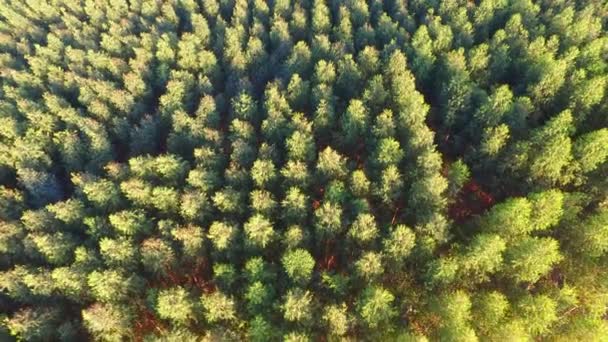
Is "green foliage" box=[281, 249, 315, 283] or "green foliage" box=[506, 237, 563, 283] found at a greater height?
"green foliage" box=[281, 249, 315, 283]

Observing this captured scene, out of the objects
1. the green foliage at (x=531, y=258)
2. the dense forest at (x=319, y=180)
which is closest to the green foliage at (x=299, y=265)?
the dense forest at (x=319, y=180)

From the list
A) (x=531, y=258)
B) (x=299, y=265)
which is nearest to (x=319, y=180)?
(x=299, y=265)

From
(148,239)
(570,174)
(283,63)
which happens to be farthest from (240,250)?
(570,174)

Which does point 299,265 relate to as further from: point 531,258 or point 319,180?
point 531,258

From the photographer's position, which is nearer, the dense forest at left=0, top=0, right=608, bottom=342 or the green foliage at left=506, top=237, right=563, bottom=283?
the green foliage at left=506, top=237, right=563, bottom=283

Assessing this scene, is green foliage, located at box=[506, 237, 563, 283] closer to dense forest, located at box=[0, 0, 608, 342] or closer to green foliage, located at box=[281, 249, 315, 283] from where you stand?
dense forest, located at box=[0, 0, 608, 342]

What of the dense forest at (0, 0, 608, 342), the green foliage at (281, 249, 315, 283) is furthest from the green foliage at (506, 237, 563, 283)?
the green foliage at (281, 249, 315, 283)

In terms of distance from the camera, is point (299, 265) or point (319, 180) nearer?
point (299, 265)

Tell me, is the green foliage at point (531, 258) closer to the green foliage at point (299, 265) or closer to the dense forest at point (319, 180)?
the dense forest at point (319, 180)
